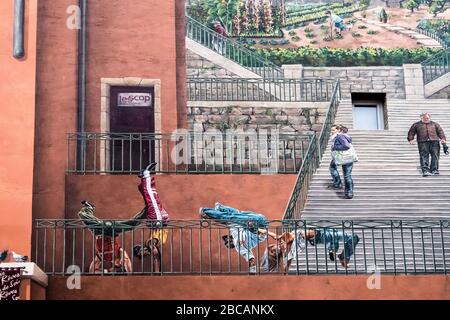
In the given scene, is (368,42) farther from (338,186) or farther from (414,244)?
(414,244)

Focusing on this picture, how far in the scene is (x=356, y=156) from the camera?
11.1m

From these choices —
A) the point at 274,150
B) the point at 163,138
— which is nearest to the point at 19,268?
the point at 163,138

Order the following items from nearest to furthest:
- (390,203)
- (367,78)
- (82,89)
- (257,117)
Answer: (390,203) < (82,89) < (257,117) < (367,78)

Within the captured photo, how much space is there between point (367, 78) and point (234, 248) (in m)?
2.93

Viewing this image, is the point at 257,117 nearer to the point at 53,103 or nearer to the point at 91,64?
the point at 91,64

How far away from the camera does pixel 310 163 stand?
1091cm

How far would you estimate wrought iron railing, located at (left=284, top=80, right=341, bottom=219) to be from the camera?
34.3 ft

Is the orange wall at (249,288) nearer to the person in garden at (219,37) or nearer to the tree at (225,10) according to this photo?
the person in garden at (219,37)

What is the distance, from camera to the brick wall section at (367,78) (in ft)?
38.4

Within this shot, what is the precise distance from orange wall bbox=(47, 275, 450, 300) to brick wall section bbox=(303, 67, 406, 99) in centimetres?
283

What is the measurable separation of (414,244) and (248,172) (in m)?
1.86

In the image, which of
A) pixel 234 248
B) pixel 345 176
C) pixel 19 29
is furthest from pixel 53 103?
pixel 345 176

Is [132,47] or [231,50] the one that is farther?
[231,50]

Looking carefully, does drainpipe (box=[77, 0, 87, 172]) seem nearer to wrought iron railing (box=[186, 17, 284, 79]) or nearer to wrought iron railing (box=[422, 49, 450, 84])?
wrought iron railing (box=[186, 17, 284, 79])
